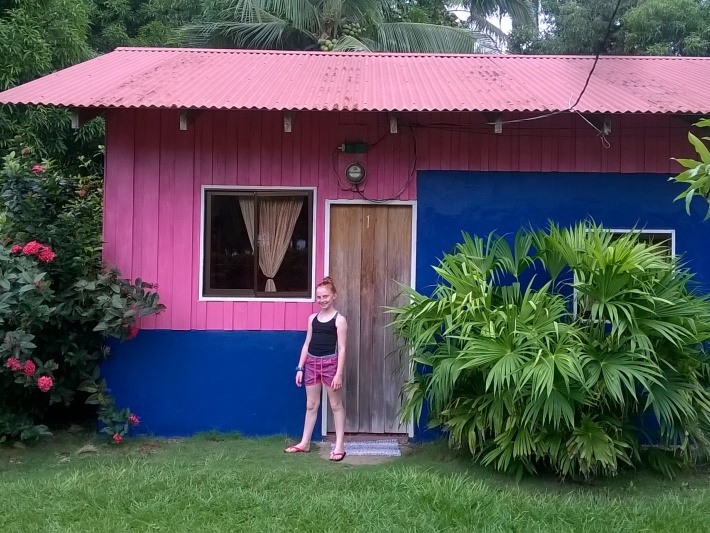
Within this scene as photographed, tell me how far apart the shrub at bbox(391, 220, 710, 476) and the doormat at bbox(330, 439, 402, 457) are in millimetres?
631

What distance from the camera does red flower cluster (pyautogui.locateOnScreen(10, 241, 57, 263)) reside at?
5914mm

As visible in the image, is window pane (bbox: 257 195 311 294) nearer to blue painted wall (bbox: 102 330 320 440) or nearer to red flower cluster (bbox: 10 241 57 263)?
blue painted wall (bbox: 102 330 320 440)

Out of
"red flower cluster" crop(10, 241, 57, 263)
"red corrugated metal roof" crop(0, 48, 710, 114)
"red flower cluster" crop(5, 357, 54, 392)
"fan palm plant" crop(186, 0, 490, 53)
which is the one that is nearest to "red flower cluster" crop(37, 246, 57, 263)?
"red flower cluster" crop(10, 241, 57, 263)

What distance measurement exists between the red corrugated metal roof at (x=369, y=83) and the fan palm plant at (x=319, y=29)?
5789 mm

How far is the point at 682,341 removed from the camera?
5.21 metres

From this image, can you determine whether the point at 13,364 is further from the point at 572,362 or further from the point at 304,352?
the point at 572,362

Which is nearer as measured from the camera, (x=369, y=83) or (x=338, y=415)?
(x=338, y=415)

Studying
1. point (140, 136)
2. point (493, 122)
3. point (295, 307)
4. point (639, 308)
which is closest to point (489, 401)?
point (639, 308)

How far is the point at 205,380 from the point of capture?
21.2ft

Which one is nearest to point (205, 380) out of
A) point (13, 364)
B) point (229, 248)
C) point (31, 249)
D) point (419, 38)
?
point (229, 248)

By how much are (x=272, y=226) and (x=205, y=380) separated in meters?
1.64

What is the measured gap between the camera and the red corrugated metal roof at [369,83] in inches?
234

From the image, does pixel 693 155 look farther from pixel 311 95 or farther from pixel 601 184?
pixel 311 95

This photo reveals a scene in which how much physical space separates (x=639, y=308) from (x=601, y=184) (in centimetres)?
175
